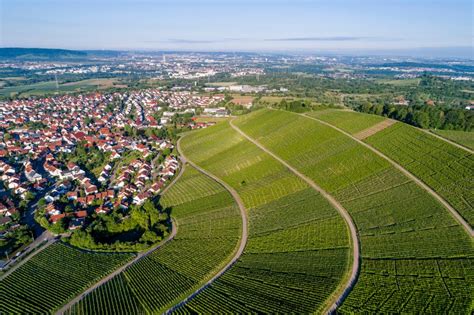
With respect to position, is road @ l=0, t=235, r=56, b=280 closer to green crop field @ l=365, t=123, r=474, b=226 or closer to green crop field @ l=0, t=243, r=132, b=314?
green crop field @ l=0, t=243, r=132, b=314

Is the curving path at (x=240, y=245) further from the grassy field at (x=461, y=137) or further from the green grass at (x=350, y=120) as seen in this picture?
the grassy field at (x=461, y=137)

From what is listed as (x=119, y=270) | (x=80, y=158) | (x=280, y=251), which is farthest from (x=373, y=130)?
(x=80, y=158)

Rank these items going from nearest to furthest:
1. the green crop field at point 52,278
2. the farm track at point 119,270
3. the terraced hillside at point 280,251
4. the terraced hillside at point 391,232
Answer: the terraced hillside at point 391,232, the terraced hillside at point 280,251, the farm track at point 119,270, the green crop field at point 52,278

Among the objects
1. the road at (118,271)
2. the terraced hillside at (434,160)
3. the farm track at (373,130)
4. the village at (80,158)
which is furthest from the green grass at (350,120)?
the road at (118,271)

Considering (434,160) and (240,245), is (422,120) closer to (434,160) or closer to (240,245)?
(434,160)

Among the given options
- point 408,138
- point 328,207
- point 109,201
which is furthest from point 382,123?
point 109,201
